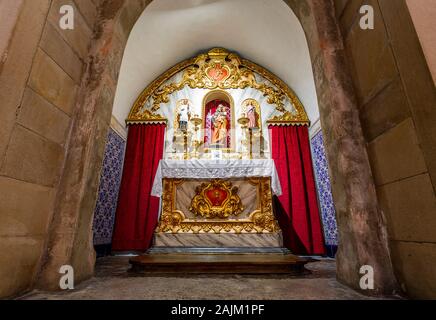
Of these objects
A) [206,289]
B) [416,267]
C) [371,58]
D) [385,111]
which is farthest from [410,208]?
[206,289]

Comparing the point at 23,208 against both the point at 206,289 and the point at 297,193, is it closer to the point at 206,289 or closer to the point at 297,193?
the point at 206,289

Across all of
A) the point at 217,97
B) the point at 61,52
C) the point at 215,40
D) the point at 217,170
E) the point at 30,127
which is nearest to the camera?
the point at 30,127

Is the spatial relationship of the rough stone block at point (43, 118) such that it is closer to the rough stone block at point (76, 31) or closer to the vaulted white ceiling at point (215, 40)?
the rough stone block at point (76, 31)

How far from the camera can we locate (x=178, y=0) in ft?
15.2

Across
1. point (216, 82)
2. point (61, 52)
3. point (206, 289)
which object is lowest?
point (206, 289)

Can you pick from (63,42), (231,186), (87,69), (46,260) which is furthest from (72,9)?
(231,186)

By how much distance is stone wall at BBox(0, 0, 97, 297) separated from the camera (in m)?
1.37

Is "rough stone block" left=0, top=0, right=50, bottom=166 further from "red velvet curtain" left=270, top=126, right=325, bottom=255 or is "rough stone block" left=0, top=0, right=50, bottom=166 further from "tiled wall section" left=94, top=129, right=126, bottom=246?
"red velvet curtain" left=270, top=126, right=325, bottom=255

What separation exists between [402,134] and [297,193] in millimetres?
Answer: 3878

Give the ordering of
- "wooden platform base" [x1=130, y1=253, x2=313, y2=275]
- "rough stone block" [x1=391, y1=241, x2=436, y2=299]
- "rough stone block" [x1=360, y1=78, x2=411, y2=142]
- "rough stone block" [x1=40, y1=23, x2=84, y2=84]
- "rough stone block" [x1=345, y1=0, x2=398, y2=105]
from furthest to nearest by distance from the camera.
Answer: "wooden platform base" [x1=130, y1=253, x2=313, y2=275], "rough stone block" [x1=40, y1=23, x2=84, y2=84], "rough stone block" [x1=345, y1=0, x2=398, y2=105], "rough stone block" [x1=360, y1=78, x2=411, y2=142], "rough stone block" [x1=391, y1=241, x2=436, y2=299]

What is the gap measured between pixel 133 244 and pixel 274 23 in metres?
5.68

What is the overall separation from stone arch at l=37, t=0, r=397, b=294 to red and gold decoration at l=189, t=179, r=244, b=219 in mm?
2175

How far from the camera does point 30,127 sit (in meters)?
1.54

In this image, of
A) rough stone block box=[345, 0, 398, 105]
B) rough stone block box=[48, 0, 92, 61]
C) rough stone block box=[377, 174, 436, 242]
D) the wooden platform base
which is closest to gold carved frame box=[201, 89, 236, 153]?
the wooden platform base
